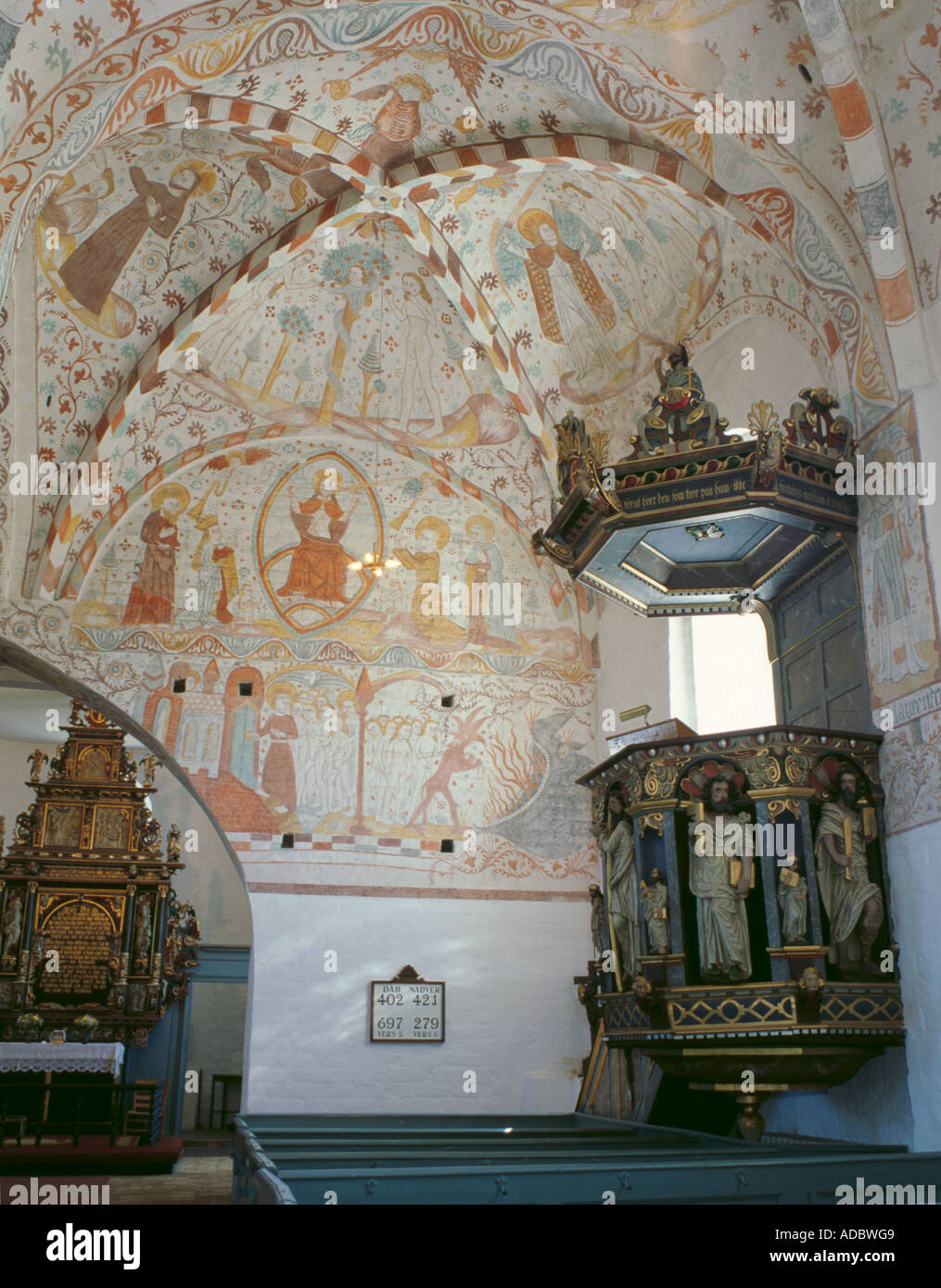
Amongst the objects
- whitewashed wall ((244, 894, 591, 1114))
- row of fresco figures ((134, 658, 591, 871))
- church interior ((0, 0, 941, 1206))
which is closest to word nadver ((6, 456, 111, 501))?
church interior ((0, 0, 941, 1206))

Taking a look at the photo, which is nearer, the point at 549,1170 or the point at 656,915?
the point at 549,1170

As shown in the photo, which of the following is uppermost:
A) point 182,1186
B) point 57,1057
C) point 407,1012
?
point 407,1012

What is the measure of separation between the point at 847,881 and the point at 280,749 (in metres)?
6.55

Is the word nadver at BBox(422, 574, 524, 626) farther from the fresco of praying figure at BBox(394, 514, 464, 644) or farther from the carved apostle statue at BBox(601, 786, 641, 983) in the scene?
the carved apostle statue at BBox(601, 786, 641, 983)

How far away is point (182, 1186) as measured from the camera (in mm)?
10656

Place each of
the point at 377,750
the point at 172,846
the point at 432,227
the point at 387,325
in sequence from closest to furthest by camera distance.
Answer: the point at 432,227 < the point at 387,325 < the point at 377,750 < the point at 172,846

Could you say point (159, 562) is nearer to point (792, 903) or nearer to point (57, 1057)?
point (57, 1057)

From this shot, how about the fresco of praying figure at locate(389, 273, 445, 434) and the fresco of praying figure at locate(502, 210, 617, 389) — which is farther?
the fresco of praying figure at locate(389, 273, 445, 434)

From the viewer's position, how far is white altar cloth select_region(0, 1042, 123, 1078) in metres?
12.6

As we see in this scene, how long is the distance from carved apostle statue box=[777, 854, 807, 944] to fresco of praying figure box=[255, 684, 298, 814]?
609 centimetres

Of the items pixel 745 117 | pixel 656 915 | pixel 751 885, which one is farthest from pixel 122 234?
pixel 751 885

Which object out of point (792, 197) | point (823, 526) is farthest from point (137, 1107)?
point (792, 197)

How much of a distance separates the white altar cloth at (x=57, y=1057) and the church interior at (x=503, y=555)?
0.20 feet
